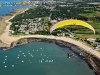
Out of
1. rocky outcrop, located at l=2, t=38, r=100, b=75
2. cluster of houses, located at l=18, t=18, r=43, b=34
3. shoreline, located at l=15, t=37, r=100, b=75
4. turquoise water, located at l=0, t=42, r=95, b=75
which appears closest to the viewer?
turquoise water, located at l=0, t=42, r=95, b=75

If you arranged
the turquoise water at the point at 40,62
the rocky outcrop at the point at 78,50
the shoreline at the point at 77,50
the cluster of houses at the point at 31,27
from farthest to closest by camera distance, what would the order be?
the cluster of houses at the point at 31,27
the rocky outcrop at the point at 78,50
the shoreline at the point at 77,50
the turquoise water at the point at 40,62

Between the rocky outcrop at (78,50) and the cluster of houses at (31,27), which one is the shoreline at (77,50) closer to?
the rocky outcrop at (78,50)

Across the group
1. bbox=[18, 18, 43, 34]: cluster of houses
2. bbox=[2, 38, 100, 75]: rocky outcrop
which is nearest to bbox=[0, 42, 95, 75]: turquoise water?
bbox=[2, 38, 100, 75]: rocky outcrop

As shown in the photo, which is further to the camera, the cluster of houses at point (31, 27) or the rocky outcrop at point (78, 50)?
the cluster of houses at point (31, 27)

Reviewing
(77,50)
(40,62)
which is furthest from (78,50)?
(40,62)

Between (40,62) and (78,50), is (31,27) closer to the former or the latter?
(78,50)

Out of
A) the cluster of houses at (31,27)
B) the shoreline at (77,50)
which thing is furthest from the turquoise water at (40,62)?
the cluster of houses at (31,27)

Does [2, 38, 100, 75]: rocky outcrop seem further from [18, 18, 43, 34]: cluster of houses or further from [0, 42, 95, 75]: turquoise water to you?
[18, 18, 43, 34]: cluster of houses

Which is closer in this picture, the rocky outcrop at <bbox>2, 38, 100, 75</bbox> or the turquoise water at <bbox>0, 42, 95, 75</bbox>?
the turquoise water at <bbox>0, 42, 95, 75</bbox>

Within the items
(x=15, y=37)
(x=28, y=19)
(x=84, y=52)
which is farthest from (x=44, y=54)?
(x=28, y=19)
